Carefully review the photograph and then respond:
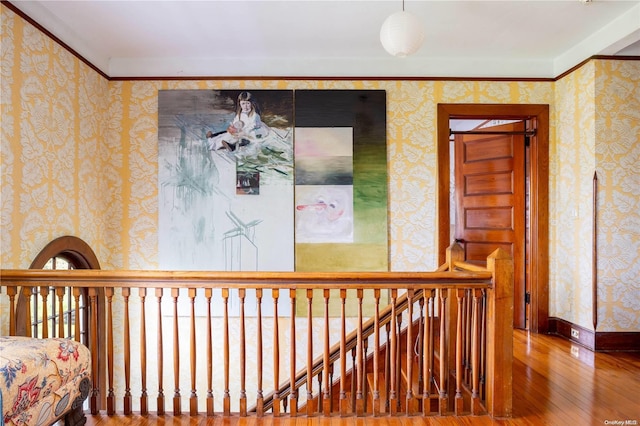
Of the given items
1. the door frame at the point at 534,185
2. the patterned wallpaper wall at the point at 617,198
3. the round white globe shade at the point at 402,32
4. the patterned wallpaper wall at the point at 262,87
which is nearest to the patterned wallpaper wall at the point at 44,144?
the patterned wallpaper wall at the point at 262,87

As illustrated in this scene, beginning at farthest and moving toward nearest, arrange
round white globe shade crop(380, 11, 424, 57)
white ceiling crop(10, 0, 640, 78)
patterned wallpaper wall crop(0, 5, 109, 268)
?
white ceiling crop(10, 0, 640, 78)
patterned wallpaper wall crop(0, 5, 109, 268)
round white globe shade crop(380, 11, 424, 57)

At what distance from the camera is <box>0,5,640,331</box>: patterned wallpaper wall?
2703 millimetres

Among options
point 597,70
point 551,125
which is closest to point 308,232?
point 551,125

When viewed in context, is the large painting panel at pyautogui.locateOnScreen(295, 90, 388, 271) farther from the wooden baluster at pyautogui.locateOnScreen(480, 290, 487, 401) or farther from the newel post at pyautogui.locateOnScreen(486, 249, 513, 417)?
the newel post at pyautogui.locateOnScreen(486, 249, 513, 417)

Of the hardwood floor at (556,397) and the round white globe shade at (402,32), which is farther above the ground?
the round white globe shade at (402,32)

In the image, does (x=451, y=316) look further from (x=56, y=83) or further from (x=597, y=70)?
(x=56, y=83)

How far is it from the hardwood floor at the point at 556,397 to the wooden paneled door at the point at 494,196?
1.01 metres

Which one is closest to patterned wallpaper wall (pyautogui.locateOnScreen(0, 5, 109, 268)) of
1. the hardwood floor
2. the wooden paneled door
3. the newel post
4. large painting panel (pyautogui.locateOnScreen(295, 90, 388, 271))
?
the hardwood floor

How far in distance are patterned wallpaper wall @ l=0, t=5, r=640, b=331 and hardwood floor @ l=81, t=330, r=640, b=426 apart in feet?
1.70

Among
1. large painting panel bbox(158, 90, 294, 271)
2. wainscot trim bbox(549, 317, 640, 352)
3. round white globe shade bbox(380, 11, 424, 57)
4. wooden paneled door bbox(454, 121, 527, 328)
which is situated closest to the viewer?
round white globe shade bbox(380, 11, 424, 57)

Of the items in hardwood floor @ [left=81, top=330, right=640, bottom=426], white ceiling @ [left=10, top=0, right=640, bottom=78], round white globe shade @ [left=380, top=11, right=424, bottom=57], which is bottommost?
hardwood floor @ [left=81, top=330, right=640, bottom=426]

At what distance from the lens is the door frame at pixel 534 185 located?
383cm

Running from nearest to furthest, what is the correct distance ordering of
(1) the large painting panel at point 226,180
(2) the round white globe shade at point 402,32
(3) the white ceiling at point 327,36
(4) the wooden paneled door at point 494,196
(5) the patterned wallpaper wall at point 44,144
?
(2) the round white globe shade at point 402,32 → (5) the patterned wallpaper wall at point 44,144 → (3) the white ceiling at point 327,36 → (1) the large painting panel at point 226,180 → (4) the wooden paneled door at point 494,196

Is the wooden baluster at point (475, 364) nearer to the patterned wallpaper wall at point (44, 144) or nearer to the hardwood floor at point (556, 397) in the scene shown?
the hardwood floor at point (556, 397)
